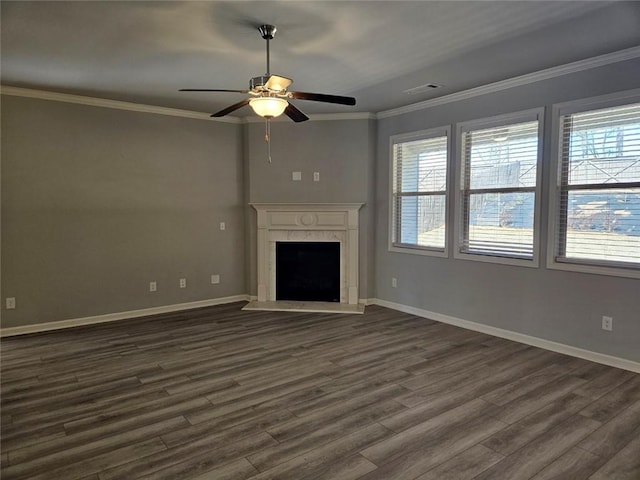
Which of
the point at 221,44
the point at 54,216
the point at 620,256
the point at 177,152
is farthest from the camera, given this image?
the point at 177,152

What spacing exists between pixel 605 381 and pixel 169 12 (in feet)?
13.8

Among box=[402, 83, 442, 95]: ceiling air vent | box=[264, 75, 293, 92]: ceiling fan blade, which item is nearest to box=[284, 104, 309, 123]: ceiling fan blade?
box=[264, 75, 293, 92]: ceiling fan blade

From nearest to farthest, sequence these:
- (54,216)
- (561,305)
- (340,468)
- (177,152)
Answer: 1. (340,468)
2. (561,305)
3. (54,216)
4. (177,152)

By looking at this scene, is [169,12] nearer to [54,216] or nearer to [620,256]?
[54,216]

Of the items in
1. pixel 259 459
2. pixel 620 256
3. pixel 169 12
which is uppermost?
pixel 169 12

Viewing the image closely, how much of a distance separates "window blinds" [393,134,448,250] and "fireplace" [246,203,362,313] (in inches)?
24.1

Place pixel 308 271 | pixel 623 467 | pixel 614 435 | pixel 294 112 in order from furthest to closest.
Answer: pixel 308 271, pixel 294 112, pixel 614 435, pixel 623 467

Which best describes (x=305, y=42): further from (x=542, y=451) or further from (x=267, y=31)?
(x=542, y=451)

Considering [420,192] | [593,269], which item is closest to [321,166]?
[420,192]

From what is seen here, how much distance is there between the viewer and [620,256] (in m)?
3.64

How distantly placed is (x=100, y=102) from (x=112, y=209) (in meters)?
1.26

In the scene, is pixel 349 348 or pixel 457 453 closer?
pixel 457 453

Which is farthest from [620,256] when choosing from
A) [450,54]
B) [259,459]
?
[259,459]

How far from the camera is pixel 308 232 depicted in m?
5.98
